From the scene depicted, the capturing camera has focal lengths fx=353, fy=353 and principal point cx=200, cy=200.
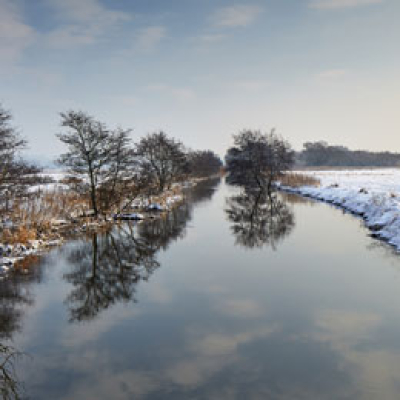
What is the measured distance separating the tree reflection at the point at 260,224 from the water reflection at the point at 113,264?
12.3 ft

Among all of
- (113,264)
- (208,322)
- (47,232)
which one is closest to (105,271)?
(113,264)

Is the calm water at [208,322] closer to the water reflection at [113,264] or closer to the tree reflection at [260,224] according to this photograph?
the water reflection at [113,264]

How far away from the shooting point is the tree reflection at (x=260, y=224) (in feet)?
61.7

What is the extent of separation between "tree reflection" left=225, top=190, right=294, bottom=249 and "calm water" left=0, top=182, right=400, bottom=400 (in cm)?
127

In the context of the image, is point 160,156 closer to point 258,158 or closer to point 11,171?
point 258,158

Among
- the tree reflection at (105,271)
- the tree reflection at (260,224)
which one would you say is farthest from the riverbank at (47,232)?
the tree reflection at (260,224)

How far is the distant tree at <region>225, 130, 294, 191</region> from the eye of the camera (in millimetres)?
53469

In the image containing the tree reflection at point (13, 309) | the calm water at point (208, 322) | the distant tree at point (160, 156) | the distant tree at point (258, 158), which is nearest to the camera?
the calm water at point (208, 322)

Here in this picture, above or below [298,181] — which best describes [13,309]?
below

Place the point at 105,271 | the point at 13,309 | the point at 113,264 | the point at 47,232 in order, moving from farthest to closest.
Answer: the point at 47,232 < the point at 113,264 < the point at 105,271 < the point at 13,309

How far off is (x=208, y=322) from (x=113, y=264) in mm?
6873

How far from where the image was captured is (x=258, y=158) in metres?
53.8

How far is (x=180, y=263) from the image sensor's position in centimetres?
1470

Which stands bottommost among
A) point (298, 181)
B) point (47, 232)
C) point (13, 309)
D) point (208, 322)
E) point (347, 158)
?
point (208, 322)
